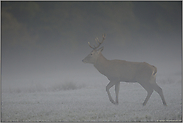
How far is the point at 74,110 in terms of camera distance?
168 inches

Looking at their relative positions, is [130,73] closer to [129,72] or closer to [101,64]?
[129,72]

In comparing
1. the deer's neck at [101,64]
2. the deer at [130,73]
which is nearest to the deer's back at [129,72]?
the deer at [130,73]

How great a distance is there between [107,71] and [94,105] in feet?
3.60

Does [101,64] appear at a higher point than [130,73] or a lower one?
higher

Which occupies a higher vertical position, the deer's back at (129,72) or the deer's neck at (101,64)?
the deer's neck at (101,64)

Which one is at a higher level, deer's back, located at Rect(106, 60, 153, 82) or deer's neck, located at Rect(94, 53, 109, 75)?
deer's neck, located at Rect(94, 53, 109, 75)

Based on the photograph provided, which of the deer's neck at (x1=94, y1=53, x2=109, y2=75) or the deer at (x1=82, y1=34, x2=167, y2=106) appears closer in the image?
the deer at (x1=82, y1=34, x2=167, y2=106)

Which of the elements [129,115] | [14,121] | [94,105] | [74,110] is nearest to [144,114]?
[129,115]

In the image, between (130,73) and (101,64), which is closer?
(130,73)

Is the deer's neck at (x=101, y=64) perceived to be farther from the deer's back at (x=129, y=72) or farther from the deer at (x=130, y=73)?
the deer's back at (x=129, y=72)

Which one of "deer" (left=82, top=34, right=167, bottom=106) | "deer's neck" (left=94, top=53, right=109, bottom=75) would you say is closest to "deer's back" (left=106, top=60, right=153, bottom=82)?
"deer" (left=82, top=34, right=167, bottom=106)

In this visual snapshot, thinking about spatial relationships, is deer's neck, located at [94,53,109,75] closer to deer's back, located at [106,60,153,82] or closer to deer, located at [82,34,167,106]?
deer, located at [82,34,167,106]

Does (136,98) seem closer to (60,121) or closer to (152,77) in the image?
(152,77)

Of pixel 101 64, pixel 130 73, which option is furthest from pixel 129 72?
pixel 101 64
